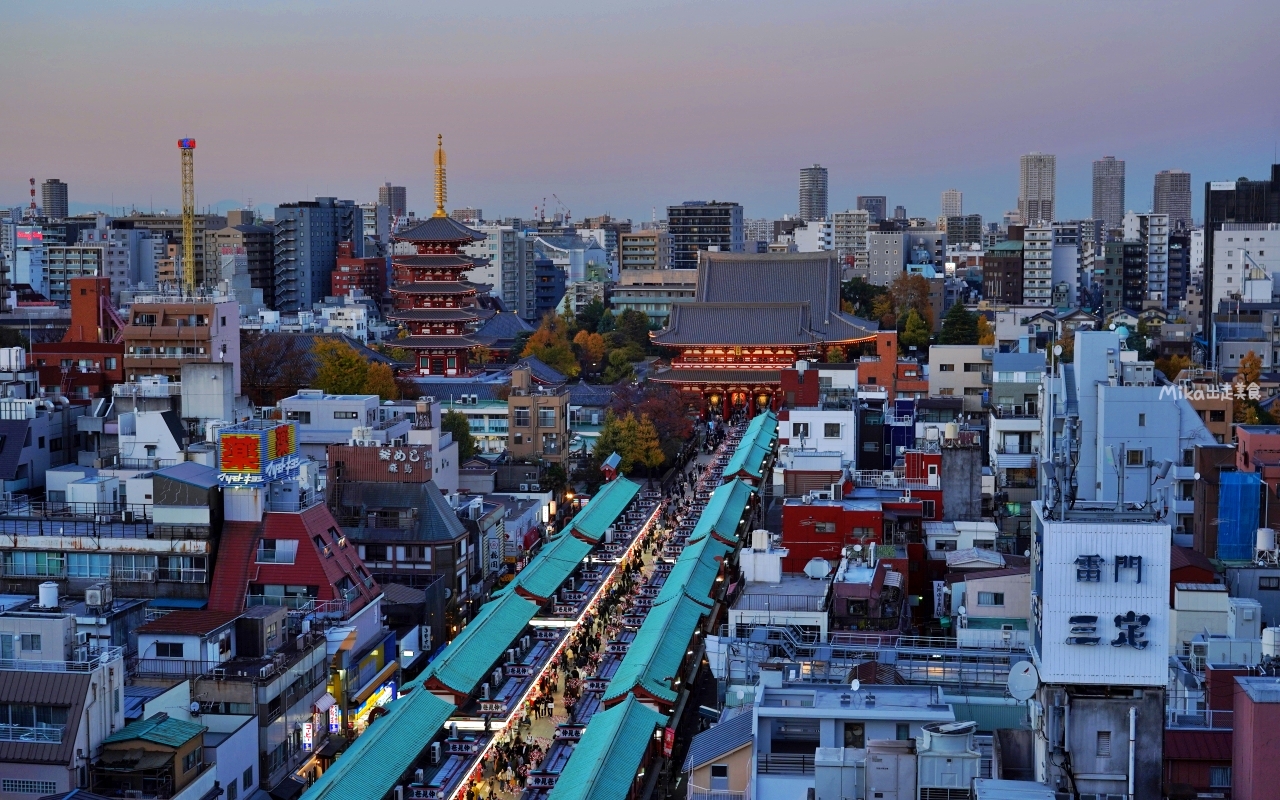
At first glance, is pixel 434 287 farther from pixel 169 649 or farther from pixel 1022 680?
pixel 1022 680

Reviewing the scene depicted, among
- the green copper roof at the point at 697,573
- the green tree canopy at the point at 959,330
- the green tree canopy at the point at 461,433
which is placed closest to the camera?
the green copper roof at the point at 697,573

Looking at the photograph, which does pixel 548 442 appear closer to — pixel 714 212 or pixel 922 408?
pixel 922 408

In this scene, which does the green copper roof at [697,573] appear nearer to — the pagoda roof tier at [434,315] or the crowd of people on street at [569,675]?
the crowd of people on street at [569,675]

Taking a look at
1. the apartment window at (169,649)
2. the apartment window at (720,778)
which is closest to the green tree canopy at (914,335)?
the apartment window at (169,649)

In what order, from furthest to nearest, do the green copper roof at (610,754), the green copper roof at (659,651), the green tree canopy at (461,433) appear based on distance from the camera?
the green tree canopy at (461,433)
the green copper roof at (659,651)
the green copper roof at (610,754)

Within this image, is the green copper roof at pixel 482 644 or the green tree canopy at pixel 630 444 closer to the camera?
the green copper roof at pixel 482 644

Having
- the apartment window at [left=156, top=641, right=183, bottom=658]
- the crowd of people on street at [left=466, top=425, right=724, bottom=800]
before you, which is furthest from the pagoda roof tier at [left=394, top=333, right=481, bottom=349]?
the apartment window at [left=156, top=641, right=183, bottom=658]

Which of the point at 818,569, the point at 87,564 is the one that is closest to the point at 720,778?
the point at 818,569
